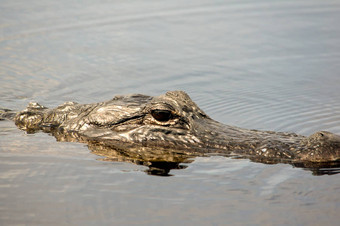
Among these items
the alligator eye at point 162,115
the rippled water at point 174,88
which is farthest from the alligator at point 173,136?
the rippled water at point 174,88

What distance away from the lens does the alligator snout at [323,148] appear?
607 centimetres

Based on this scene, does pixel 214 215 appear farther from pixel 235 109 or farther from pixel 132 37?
pixel 132 37

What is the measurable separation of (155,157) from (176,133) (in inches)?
15.8

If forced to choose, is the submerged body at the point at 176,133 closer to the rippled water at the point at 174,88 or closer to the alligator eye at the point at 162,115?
the alligator eye at the point at 162,115

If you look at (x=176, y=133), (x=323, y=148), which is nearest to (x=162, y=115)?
(x=176, y=133)

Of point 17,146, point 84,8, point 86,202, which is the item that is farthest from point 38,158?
point 84,8

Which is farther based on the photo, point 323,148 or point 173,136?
point 173,136

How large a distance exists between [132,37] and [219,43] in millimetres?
2034

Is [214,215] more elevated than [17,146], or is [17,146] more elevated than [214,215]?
[17,146]

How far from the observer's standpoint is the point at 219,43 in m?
12.7

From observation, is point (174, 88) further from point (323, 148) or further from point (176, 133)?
point (323, 148)

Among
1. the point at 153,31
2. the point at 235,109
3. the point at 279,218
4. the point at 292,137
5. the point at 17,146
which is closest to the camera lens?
the point at 279,218

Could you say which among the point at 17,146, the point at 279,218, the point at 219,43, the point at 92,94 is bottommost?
the point at 279,218

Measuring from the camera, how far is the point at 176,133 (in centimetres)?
688
